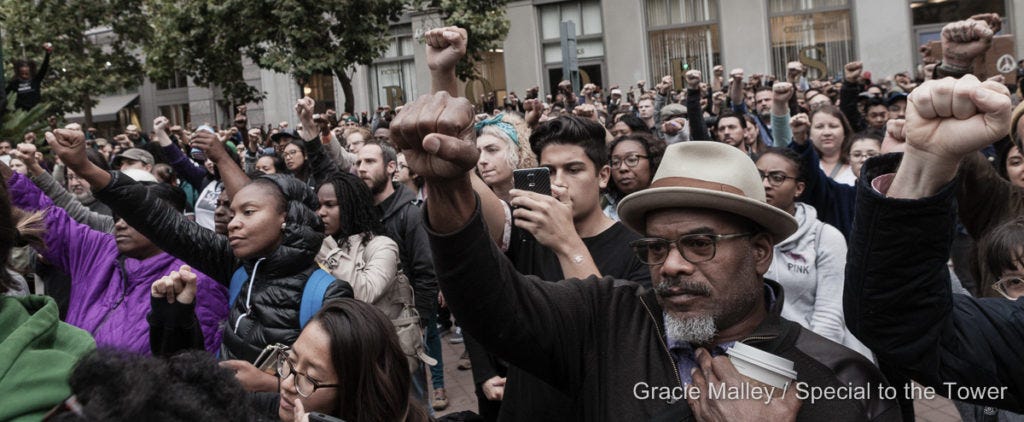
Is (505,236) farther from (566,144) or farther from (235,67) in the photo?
(235,67)

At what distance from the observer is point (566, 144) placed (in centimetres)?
356

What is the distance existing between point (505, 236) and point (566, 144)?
21.9 inches

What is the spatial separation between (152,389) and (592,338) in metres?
Answer: 1.33

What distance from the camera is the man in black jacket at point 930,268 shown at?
5.16ft

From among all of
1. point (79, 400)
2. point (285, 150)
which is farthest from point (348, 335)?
point (285, 150)

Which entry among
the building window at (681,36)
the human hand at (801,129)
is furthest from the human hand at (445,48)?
the building window at (681,36)

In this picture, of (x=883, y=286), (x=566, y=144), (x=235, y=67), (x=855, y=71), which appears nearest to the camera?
(x=883, y=286)

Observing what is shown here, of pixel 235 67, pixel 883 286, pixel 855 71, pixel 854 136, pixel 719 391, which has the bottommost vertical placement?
pixel 719 391

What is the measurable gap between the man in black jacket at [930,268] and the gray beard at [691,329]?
0.35m

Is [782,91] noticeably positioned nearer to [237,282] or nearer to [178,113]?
[237,282]

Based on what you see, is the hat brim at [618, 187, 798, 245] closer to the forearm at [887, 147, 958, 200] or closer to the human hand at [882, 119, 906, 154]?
the forearm at [887, 147, 958, 200]

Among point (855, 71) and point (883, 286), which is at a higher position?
point (855, 71)

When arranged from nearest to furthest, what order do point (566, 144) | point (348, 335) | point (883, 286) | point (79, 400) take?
point (79, 400) → point (883, 286) → point (348, 335) → point (566, 144)

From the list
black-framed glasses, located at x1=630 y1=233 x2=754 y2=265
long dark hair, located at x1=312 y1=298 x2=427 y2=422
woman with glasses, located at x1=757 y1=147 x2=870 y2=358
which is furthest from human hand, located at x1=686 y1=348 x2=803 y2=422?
woman with glasses, located at x1=757 y1=147 x2=870 y2=358
